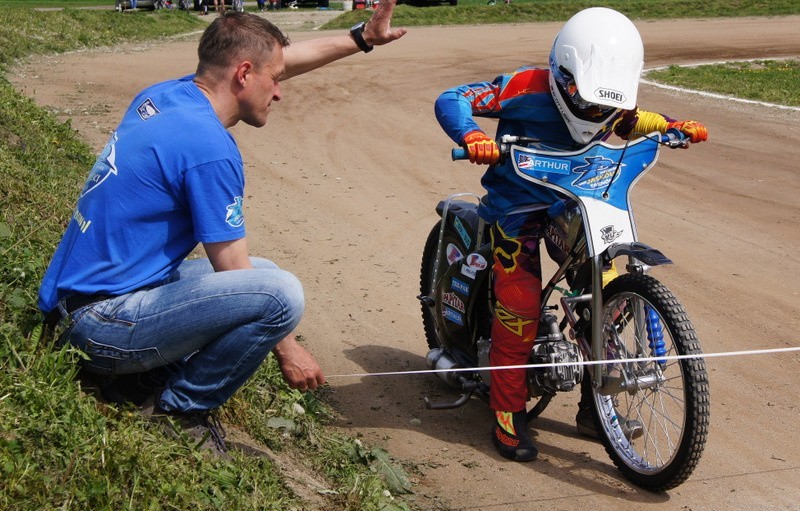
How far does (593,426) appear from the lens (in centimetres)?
489

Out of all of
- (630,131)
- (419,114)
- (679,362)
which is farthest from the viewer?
(419,114)

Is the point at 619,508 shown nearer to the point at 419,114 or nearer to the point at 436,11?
the point at 419,114

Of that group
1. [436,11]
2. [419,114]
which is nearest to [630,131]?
[419,114]

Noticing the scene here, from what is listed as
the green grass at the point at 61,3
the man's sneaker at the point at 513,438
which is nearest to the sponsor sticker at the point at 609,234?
the man's sneaker at the point at 513,438

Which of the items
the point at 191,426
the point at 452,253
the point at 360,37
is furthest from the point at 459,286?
the point at 191,426

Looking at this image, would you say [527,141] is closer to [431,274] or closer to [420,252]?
[431,274]

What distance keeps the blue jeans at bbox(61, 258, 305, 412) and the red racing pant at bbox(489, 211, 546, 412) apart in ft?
4.29

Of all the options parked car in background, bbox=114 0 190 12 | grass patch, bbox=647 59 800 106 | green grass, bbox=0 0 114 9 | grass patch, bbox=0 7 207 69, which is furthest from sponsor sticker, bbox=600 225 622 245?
green grass, bbox=0 0 114 9

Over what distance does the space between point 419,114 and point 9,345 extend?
996cm

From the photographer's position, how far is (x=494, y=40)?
2306cm

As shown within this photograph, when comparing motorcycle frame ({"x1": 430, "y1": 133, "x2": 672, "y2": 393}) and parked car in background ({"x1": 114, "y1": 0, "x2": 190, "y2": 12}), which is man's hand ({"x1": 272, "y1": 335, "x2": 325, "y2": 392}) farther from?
parked car in background ({"x1": 114, "y1": 0, "x2": 190, "y2": 12})

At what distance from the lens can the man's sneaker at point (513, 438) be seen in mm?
4738

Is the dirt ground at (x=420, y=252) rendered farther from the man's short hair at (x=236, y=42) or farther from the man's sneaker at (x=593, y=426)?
the man's short hair at (x=236, y=42)

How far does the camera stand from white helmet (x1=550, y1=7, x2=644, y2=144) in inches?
171
